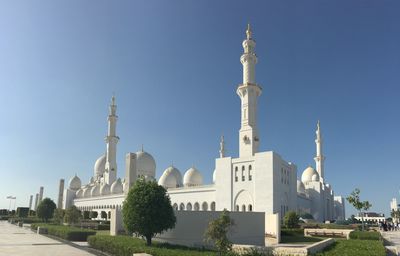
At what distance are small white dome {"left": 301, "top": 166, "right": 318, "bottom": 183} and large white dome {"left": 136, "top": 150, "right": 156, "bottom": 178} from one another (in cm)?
2419

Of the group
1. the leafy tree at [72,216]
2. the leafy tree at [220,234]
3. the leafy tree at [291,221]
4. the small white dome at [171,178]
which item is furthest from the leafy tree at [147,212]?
the small white dome at [171,178]

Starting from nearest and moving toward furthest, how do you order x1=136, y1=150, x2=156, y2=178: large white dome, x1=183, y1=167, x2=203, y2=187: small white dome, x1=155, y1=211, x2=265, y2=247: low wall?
x1=155, y1=211, x2=265, y2=247: low wall < x1=183, y1=167, x2=203, y2=187: small white dome < x1=136, y1=150, x2=156, y2=178: large white dome

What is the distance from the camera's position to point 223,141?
194 feet

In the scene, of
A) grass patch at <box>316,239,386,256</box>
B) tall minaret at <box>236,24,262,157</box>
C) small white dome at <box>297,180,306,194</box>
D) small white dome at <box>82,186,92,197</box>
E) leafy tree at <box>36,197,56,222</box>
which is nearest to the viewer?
grass patch at <box>316,239,386,256</box>

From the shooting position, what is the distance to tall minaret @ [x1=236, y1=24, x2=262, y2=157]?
42.2m

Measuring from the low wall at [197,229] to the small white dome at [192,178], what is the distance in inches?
1205

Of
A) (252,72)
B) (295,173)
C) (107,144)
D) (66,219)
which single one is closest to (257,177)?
(295,173)

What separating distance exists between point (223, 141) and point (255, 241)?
111ft

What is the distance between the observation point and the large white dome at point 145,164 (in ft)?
200

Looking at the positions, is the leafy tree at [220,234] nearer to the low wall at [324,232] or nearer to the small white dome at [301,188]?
the low wall at [324,232]

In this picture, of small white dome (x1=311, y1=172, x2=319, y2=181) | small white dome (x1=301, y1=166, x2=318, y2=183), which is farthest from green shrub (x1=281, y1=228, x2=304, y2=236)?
small white dome (x1=301, y1=166, x2=318, y2=183)

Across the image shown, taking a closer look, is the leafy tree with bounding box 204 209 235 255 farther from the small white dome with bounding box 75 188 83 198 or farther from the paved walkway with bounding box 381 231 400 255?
the small white dome with bounding box 75 188 83 198

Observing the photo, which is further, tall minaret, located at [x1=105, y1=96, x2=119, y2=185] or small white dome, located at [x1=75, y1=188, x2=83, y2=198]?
small white dome, located at [x1=75, y1=188, x2=83, y2=198]

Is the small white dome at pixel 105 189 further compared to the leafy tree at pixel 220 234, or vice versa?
the small white dome at pixel 105 189
